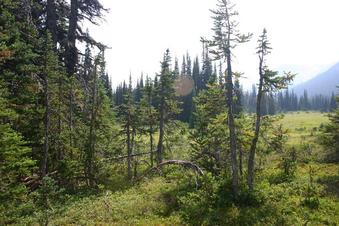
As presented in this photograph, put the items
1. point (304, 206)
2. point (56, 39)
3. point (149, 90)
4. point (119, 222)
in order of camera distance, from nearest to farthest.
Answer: point (119, 222) → point (304, 206) → point (56, 39) → point (149, 90)

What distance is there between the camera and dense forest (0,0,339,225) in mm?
21938

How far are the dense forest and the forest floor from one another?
71 mm

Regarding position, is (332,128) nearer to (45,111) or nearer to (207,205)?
(207,205)

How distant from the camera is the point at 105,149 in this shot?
34.9 metres

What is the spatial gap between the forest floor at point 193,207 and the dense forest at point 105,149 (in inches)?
2.8

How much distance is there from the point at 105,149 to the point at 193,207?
13341 mm

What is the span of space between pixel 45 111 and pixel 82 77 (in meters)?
8.21

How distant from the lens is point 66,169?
28.1 m

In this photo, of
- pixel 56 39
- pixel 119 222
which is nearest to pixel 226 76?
pixel 119 222

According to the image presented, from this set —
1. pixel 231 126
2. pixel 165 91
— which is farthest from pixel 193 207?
pixel 165 91

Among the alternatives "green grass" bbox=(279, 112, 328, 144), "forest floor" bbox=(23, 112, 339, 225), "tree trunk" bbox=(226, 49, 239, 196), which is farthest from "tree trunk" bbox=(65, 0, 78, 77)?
"green grass" bbox=(279, 112, 328, 144)

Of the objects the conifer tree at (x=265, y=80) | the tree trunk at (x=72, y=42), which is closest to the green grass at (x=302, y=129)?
the conifer tree at (x=265, y=80)

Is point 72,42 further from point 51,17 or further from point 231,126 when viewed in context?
point 231,126

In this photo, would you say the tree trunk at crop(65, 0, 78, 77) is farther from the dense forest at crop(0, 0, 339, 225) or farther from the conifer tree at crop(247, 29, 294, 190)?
the conifer tree at crop(247, 29, 294, 190)
